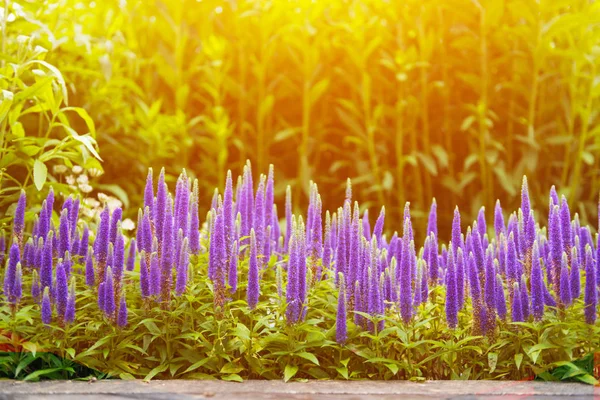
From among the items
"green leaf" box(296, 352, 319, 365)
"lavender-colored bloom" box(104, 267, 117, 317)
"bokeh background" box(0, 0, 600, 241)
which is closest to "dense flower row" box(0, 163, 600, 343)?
"lavender-colored bloom" box(104, 267, 117, 317)

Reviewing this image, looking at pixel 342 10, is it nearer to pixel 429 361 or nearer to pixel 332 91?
pixel 332 91

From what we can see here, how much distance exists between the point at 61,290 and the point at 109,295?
7.4 inches

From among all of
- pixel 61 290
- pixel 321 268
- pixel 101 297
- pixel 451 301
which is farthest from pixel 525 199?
pixel 61 290

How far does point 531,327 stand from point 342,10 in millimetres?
3872

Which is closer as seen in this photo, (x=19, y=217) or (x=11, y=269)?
Answer: (x=11, y=269)

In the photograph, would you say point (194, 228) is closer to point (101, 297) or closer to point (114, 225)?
point (114, 225)

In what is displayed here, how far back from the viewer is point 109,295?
2533mm

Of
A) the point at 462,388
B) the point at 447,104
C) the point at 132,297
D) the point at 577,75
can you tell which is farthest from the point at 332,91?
the point at 462,388

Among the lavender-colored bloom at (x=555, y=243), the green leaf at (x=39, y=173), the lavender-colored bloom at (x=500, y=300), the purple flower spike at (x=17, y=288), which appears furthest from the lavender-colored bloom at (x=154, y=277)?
the lavender-colored bloom at (x=555, y=243)

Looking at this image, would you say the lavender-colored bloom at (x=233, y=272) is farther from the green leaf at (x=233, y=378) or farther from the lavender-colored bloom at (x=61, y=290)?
the lavender-colored bloom at (x=61, y=290)

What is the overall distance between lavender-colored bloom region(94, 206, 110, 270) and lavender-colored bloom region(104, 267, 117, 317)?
221 millimetres

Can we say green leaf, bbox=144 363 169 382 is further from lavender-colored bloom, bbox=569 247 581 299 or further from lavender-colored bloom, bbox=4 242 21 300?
lavender-colored bloom, bbox=569 247 581 299

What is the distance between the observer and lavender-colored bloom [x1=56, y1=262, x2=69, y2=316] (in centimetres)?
258

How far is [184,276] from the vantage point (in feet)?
8.48
